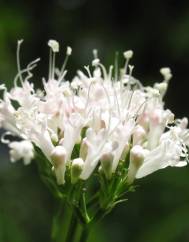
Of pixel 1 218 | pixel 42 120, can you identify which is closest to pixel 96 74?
pixel 42 120

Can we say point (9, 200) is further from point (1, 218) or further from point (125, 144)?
Answer: point (125, 144)

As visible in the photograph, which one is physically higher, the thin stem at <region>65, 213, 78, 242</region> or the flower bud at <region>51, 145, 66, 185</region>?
the flower bud at <region>51, 145, 66, 185</region>

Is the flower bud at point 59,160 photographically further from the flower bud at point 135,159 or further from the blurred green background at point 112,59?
the blurred green background at point 112,59

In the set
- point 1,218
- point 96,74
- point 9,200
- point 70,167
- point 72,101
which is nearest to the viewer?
point 70,167

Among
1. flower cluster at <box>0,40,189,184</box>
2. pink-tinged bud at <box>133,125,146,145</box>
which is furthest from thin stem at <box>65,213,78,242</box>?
pink-tinged bud at <box>133,125,146,145</box>

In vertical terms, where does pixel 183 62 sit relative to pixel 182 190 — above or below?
above

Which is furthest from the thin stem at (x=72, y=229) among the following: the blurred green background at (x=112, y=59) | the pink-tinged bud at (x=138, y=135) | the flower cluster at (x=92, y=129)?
the blurred green background at (x=112, y=59)

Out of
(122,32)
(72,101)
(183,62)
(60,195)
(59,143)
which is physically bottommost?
(60,195)

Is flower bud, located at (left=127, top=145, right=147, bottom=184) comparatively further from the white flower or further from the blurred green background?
the blurred green background
